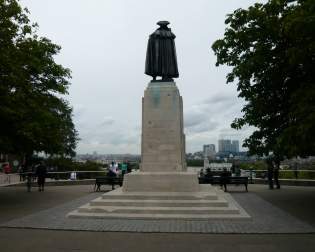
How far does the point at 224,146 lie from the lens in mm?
82938

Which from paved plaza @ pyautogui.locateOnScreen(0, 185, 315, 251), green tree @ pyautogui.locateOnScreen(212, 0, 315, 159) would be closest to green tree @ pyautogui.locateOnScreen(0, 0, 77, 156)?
paved plaza @ pyautogui.locateOnScreen(0, 185, 315, 251)

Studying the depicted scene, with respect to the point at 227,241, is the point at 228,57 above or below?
above

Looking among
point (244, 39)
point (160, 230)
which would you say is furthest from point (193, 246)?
point (244, 39)

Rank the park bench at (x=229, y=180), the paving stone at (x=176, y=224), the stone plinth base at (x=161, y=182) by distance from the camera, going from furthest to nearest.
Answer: the park bench at (x=229, y=180) → the stone plinth base at (x=161, y=182) → the paving stone at (x=176, y=224)

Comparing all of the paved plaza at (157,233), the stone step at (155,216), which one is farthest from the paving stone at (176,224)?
the stone step at (155,216)

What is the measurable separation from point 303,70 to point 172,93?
498 centimetres

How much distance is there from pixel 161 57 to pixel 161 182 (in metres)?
5.31

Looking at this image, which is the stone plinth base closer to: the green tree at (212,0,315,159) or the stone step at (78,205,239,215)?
the stone step at (78,205,239,215)

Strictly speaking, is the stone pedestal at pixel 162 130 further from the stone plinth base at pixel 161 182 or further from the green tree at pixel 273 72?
the green tree at pixel 273 72

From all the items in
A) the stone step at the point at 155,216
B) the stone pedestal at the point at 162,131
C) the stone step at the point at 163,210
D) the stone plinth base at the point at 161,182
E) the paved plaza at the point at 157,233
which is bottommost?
the paved plaza at the point at 157,233

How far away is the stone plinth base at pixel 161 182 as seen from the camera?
48.0 ft

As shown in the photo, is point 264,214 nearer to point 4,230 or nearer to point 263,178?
point 4,230

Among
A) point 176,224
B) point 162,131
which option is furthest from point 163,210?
point 162,131

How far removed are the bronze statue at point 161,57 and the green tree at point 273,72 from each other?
1.84m
